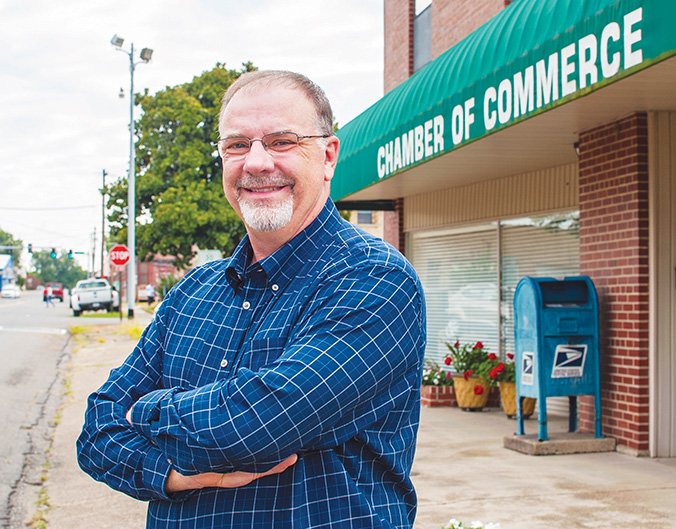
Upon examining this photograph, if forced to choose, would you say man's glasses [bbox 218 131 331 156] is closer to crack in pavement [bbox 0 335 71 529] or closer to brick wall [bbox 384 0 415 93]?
crack in pavement [bbox 0 335 71 529]

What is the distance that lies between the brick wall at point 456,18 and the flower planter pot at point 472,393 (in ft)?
14.7

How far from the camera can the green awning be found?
19.9ft

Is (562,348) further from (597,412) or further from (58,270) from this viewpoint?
(58,270)

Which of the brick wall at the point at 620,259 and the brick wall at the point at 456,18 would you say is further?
the brick wall at the point at 456,18

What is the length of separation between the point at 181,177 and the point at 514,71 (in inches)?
1223

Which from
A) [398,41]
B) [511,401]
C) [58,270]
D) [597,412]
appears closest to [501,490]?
[597,412]

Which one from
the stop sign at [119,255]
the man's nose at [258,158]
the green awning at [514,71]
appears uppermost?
the green awning at [514,71]

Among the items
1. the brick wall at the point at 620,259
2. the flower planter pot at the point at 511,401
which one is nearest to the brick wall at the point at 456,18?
the brick wall at the point at 620,259

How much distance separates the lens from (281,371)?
2082mm

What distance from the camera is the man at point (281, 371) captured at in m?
2.08

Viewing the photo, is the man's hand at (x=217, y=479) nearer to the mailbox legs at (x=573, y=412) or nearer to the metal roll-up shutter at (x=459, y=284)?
the mailbox legs at (x=573, y=412)

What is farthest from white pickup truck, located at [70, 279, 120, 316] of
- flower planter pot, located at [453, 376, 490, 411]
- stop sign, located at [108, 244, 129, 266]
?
flower planter pot, located at [453, 376, 490, 411]

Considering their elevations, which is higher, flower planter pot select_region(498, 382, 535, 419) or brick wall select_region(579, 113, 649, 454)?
brick wall select_region(579, 113, 649, 454)

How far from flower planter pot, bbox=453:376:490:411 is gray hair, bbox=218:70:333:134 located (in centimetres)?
964
